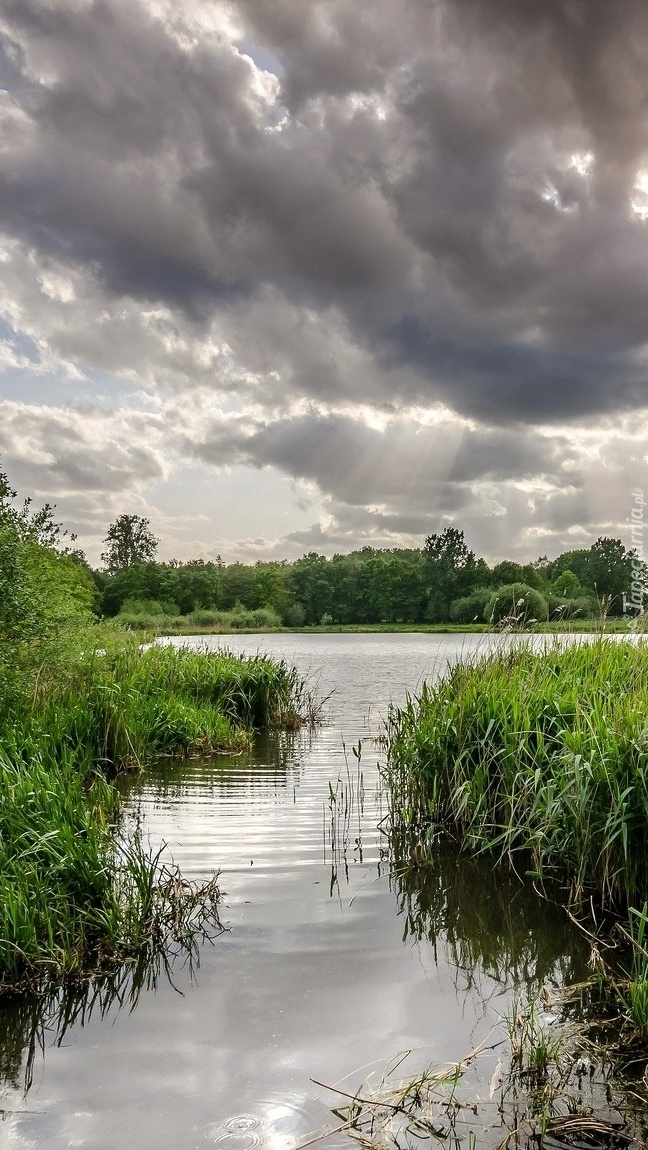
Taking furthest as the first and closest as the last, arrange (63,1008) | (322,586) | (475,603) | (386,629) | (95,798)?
(322,586) < (386,629) < (475,603) < (95,798) < (63,1008)

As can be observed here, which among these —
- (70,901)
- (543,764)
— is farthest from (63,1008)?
(543,764)

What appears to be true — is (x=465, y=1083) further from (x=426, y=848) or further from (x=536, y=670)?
(x=536, y=670)

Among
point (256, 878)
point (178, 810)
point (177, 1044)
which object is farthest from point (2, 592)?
point (177, 1044)

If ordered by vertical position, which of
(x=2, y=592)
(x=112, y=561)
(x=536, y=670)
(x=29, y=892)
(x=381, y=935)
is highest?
(x=112, y=561)

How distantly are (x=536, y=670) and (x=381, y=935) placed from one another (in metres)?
4.48

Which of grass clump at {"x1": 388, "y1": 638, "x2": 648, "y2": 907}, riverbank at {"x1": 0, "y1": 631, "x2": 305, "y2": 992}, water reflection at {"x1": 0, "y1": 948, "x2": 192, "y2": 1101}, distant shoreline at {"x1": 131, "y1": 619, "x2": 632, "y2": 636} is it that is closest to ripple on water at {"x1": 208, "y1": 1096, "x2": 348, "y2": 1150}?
water reflection at {"x1": 0, "y1": 948, "x2": 192, "y2": 1101}

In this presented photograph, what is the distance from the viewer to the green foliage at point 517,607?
10.3 metres

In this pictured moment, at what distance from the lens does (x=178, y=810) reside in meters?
9.02

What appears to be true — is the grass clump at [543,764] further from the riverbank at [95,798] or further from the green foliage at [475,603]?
the riverbank at [95,798]

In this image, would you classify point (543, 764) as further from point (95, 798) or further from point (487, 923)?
point (95, 798)

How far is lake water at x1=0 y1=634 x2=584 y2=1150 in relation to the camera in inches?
141

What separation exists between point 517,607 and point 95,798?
19.3ft

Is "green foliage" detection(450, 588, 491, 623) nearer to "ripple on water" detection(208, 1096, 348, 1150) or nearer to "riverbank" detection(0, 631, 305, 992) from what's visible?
"riverbank" detection(0, 631, 305, 992)

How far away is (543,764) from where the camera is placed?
7.28m
